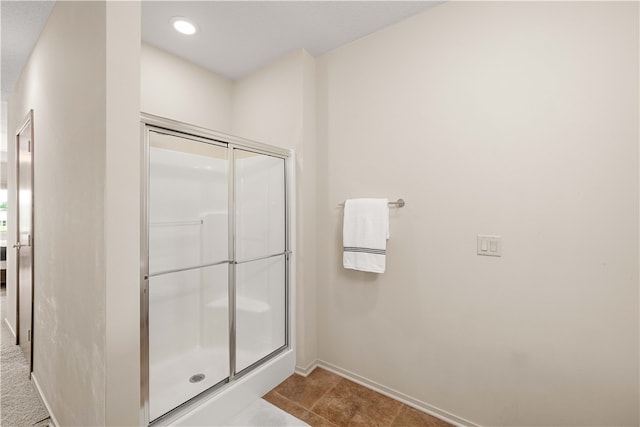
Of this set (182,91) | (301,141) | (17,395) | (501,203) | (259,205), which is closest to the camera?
(501,203)

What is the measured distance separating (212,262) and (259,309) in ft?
1.70

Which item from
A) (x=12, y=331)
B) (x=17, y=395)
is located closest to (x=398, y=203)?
(x=17, y=395)

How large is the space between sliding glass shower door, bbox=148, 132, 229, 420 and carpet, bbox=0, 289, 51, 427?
705mm

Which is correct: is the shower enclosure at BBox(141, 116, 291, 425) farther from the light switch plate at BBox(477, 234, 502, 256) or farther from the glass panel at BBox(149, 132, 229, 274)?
the light switch plate at BBox(477, 234, 502, 256)

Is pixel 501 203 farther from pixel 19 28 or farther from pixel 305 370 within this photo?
pixel 19 28

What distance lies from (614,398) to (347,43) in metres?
2.50

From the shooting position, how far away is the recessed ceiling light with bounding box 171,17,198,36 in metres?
1.81

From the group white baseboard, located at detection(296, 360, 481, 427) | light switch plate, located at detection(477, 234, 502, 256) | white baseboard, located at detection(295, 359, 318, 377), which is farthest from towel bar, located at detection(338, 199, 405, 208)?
white baseboard, located at detection(295, 359, 318, 377)

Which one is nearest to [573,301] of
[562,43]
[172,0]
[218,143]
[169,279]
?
[562,43]

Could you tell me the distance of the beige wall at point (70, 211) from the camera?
45.1 inches

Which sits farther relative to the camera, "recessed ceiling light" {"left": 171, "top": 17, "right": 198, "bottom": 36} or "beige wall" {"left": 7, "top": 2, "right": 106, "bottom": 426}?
"recessed ceiling light" {"left": 171, "top": 17, "right": 198, "bottom": 36}

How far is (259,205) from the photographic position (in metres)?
2.03

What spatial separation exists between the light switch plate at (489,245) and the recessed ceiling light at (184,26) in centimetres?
221

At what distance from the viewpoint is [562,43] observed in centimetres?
136
